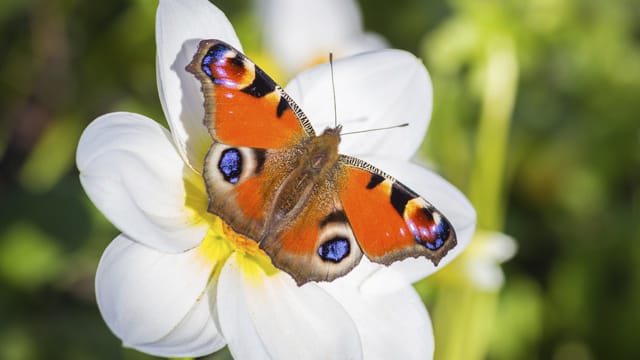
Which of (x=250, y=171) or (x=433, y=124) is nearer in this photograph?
(x=250, y=171)

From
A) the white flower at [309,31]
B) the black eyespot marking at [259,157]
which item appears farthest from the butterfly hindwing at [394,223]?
the white flower at [309,31]

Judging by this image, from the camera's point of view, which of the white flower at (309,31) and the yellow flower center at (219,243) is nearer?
the yellow flower center at (219,243)

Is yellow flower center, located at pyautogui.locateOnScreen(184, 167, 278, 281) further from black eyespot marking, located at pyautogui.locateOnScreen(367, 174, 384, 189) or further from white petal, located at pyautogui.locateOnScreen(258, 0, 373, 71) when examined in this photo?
white petal, located at pyautogui.locateOnScreen(258, 0, 373, 71)

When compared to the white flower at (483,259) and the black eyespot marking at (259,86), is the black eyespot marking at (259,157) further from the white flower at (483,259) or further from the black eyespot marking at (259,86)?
the white flower at (483,259)

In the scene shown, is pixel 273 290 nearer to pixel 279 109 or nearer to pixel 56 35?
pixel 279 109

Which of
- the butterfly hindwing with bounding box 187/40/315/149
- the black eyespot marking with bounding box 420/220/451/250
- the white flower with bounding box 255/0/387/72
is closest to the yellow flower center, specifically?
A: the butterfly hindwing with bounding box 187/40/315/149

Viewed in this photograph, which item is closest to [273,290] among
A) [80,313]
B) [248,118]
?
[248,118]

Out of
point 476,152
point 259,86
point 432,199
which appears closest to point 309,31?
point 476,152
